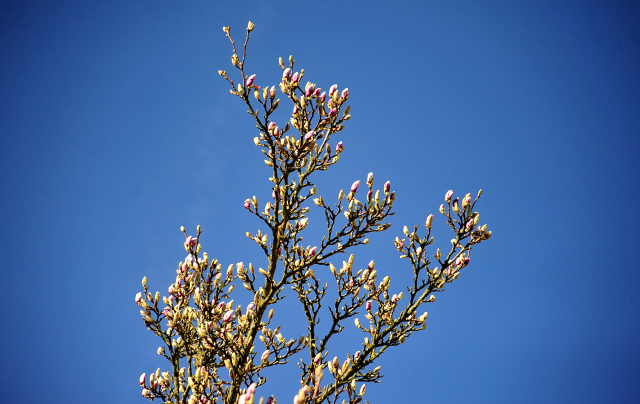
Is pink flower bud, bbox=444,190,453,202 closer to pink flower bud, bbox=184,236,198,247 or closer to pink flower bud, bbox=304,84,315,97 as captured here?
pink flower bud, bbox=304,84,315,97

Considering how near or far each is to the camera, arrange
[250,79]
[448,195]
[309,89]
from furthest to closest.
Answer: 1. [448,195]
2. [309,89]
3. [250,79]

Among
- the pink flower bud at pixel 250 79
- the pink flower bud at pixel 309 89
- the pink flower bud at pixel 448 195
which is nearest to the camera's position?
the pink flower bud at pixel 250 79

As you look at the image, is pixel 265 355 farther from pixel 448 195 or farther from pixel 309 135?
pixel 448 195

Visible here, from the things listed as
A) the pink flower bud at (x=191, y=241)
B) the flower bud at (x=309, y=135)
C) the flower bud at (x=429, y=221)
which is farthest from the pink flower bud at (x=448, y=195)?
the pink flower bud at (x=191, y=241)

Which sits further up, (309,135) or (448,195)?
(309,135)

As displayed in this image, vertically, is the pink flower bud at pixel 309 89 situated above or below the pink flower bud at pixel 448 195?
above

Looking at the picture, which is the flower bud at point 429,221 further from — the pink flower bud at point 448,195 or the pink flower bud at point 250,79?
the pink flower bud at point 250,79

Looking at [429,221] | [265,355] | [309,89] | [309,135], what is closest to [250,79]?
[309,89]

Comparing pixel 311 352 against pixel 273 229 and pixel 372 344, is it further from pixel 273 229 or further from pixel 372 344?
pixel 273 229

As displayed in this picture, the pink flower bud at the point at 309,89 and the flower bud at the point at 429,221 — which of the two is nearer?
the pink flower bud at the point at 309,89

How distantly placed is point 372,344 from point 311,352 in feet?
3.35

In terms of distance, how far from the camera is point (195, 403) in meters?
4.10

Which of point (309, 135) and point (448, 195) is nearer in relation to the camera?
point (309, 135)

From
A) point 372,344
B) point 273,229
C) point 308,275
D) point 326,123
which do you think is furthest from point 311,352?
point 326,123
